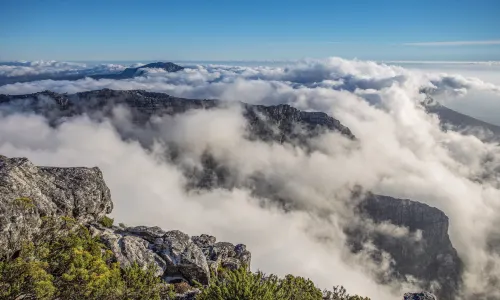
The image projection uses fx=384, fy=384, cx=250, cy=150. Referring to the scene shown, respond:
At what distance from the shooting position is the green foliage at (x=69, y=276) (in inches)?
1320

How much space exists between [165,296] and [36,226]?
16.6 meters

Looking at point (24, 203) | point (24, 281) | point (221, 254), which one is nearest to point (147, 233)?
point (221, 254)

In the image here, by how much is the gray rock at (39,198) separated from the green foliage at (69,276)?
2.19 meters

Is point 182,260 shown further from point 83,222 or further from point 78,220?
point 78,220

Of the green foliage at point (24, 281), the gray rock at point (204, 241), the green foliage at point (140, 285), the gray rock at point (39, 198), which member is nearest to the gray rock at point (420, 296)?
the gray rock at point (204, 241)

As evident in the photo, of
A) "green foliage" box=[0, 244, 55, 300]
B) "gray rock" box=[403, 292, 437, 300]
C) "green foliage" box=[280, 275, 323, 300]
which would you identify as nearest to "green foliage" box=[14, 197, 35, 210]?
"green foliage" box=[0, 244, 55, 300]

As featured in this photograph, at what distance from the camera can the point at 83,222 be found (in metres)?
55.9

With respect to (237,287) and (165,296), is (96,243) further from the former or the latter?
(237,287)

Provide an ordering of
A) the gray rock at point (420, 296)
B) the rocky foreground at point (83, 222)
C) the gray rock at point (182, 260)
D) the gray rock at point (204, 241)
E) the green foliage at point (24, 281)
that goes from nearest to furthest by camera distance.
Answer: the green foliage at point (24, 281), the rocky foreground at point (83, 222), the gray rock at point (182, 260), the gray rock at point (420, 296), the gray rock at point (204, 241)

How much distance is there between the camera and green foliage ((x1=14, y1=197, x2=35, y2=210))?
41.2 meters

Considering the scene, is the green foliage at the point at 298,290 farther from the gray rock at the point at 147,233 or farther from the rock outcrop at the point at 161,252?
the gray rock at the point at 147,233

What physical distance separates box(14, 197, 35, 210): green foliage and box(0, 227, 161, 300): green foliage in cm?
455

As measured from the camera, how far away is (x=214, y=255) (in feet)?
231

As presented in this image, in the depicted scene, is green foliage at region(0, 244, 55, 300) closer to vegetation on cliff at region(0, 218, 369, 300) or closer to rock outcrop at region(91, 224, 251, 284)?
vegetation on cliff at region(0, 218, 369, 300)
